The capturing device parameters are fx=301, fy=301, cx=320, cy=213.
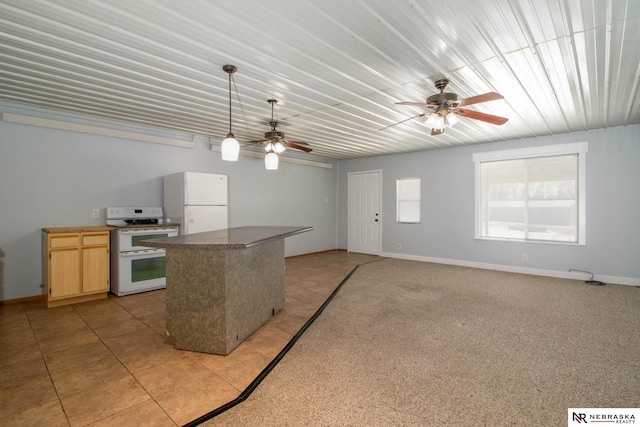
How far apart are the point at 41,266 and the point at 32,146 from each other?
1.60m

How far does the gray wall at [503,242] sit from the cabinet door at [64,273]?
593 centimetres

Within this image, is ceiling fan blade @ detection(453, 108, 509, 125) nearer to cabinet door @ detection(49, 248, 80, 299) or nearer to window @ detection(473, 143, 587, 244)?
window @ detection(473, 143, 587, 244)

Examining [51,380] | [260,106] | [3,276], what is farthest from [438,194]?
[3,276]

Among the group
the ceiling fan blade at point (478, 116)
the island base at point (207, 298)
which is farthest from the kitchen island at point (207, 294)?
the ceiling fan blade at point (478, 116)

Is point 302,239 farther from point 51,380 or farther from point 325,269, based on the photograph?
point 51,380

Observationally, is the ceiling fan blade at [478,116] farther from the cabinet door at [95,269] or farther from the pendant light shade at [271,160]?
the cabinet door at [95,269]

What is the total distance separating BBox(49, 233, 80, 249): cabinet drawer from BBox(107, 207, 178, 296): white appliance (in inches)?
17.8

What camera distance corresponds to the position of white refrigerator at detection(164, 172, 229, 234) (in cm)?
467

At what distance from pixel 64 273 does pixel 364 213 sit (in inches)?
241

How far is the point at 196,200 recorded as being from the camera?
4.78 metres

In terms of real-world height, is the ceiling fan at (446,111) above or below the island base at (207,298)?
above

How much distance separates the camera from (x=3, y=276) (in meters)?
3.84

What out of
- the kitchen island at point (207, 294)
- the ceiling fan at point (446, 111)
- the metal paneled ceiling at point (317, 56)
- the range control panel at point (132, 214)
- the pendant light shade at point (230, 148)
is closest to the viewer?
the metal paneled ceiling at point (317, 56)

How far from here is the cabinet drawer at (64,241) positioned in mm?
3698
